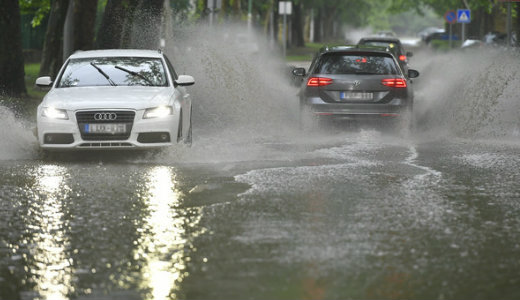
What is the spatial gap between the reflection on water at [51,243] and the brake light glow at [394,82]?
23.0ft

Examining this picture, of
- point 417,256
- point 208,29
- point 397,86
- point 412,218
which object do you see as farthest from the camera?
point 208,29

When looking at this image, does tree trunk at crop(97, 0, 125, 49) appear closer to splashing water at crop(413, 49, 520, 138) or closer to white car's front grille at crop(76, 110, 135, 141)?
splashing water at crop(413, 49, 520, 138)

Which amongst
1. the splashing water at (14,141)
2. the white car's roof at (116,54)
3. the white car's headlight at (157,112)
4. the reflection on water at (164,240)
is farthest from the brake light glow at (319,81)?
the reflection on water at (164,240)

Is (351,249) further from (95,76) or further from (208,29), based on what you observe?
(208,29)

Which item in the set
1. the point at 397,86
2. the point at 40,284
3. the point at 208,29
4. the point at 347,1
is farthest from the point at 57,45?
the point at 347,1

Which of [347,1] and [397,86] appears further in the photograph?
[347,1]

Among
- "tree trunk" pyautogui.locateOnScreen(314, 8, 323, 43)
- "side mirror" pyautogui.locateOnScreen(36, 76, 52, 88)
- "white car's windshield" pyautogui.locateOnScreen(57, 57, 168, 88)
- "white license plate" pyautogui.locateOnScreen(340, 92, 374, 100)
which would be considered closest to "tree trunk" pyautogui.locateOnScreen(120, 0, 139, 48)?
"white license plate" pyautogui.locateOnScreen(340, 92, 374, 100)

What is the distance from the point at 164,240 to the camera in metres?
8.56

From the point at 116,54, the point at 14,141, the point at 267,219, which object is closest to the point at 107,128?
the point at 116,54

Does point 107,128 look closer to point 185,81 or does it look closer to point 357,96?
point 185,81

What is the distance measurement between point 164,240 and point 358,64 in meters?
10.2

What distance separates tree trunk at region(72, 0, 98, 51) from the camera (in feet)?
88.1

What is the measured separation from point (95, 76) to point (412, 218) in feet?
23.0

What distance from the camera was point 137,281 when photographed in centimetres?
706
